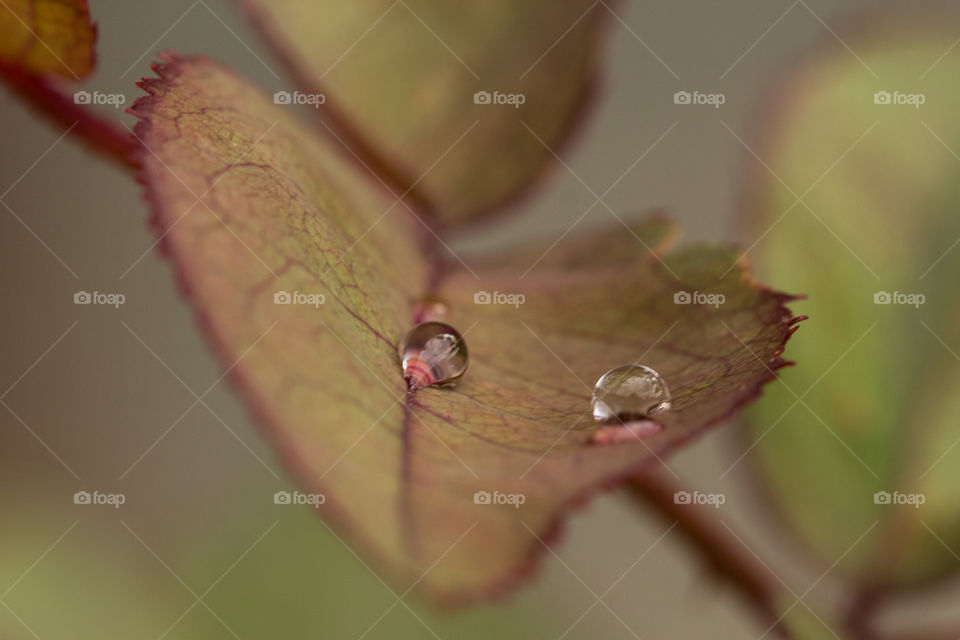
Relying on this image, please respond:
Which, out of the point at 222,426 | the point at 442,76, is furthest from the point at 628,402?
the point at 222,426

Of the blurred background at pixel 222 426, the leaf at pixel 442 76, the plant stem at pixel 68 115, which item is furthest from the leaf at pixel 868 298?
the plant stem at pixel 68 115

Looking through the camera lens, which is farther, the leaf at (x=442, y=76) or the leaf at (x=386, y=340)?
the leaf at (x=442, y=76)

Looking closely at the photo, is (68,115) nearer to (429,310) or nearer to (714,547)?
(429,310)

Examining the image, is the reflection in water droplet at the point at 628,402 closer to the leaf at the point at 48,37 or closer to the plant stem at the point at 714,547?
the plant stem at the point at 714,547

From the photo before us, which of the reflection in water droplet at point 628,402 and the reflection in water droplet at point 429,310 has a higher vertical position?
the reflection in water droplet at point 429,310

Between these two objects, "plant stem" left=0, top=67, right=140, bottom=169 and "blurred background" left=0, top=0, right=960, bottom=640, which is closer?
"plant stem" left=0, top=67, right=140, bottom=169

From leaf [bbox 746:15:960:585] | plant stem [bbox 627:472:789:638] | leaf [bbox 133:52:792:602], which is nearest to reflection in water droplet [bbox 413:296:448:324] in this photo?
leaf [bbox 133:52:792:602]

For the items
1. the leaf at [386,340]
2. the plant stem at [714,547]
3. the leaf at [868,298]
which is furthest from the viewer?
the leaf at [868,298]

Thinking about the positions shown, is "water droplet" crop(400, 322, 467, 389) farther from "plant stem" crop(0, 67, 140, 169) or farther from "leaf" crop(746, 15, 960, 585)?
"leaf" crop(746, 15, 960, 585)
